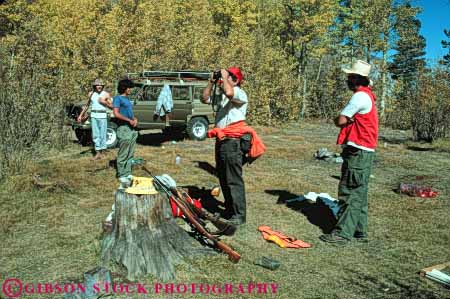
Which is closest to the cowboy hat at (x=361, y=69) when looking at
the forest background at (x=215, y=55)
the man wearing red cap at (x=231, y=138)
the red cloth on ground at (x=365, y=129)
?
the red cloth on ground at (x=365, y=129)

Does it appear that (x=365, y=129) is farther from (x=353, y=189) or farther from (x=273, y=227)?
(x=273, y=227)

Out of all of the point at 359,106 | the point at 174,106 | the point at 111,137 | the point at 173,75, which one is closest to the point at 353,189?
the point at 359,106

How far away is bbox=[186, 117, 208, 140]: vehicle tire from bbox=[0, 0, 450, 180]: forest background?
389 cm

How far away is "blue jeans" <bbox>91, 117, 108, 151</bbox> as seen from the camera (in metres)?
10.8

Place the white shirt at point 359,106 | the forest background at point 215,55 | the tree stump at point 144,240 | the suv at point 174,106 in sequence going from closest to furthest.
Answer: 1. the tree stump at point 144,240
2. the white shirt at point 359,106
3. the forest background at point 215,55
4. the suv at point 174,106

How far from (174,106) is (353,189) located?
9.69m

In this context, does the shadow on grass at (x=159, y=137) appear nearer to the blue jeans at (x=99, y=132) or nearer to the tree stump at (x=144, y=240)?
the blue jeans at (x=99, y=132)

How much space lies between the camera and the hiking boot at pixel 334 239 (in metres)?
5.60

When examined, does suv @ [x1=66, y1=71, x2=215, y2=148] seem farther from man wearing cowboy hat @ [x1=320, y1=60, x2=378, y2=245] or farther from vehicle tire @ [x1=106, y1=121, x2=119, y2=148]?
man wearing cowboy hat @ [x1=320, y1=60, x2=378, y2=245]

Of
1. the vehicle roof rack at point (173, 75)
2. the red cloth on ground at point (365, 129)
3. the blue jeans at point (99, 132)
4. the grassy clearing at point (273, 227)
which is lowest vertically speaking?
the grassy clearing at point (273, 227)

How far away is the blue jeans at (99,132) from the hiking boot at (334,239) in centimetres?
670

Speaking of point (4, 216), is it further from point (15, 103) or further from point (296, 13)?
point (296, 13)

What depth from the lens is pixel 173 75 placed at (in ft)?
51.6

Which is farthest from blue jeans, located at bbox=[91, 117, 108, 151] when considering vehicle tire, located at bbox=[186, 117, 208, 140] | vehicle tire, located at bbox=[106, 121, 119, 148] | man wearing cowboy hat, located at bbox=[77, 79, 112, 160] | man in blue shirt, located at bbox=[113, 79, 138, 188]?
vehicle tire, located at bbox=[186, 117, 208, 140]
